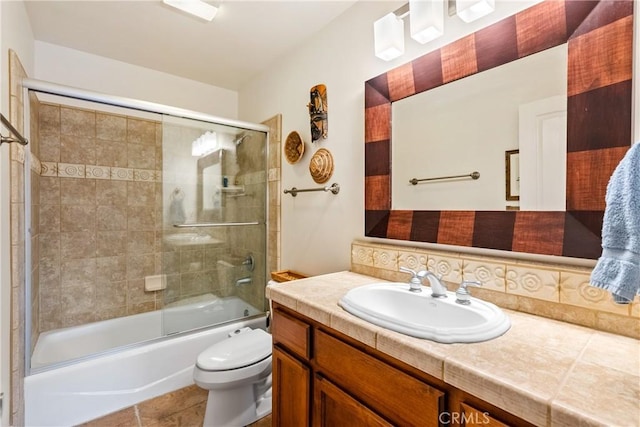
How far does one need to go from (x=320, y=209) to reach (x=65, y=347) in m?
2.02

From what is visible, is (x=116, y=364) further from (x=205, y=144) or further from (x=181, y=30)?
(x=181, y=30)

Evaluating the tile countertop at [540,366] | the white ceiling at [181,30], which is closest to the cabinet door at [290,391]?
the tile countertop at [540,366]

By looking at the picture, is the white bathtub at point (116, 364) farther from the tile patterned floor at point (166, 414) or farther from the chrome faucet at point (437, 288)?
the chrome faucet at point (437, 288)

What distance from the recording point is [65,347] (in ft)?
6.56

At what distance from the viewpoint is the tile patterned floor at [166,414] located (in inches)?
62.7

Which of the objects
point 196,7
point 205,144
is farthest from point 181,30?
point 205,144

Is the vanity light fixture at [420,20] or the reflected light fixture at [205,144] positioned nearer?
the vanity light fixture at [420,20]

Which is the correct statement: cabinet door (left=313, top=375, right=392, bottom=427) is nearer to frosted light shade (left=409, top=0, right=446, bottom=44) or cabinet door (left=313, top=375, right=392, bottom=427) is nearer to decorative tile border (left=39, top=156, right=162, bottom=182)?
frosted light shade (left=409, top=0, right=446, bottom=44)

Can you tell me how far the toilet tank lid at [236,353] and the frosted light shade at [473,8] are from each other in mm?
1795

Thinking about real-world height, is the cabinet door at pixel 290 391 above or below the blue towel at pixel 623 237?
below

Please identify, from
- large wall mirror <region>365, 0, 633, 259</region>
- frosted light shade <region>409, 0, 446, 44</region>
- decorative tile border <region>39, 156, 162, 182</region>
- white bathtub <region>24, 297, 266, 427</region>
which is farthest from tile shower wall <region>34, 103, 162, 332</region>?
frosted light shade <region>409, 0, 446, 44</region>

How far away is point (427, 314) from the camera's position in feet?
3.45

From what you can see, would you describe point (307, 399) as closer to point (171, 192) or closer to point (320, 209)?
point (320, 209)

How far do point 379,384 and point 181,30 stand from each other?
7.36ft
